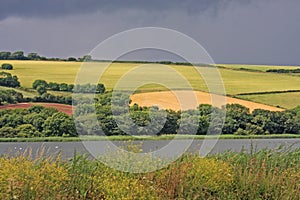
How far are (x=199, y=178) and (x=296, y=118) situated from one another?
529 inches

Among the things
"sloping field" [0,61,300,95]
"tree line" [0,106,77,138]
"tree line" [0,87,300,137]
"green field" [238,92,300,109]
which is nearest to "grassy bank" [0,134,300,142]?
"tree line" [0,87,300,137]

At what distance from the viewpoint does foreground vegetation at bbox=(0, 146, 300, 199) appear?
5418 millimetres

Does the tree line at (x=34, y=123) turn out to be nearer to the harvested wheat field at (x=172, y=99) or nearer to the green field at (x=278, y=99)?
the harvested wheat field at (x=172, y=99)

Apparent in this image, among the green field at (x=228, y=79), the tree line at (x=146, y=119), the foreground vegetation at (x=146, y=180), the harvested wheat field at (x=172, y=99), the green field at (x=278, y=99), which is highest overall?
the green field at (x=228, y=79)

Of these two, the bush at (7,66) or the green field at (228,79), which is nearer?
the green field at (228,79)

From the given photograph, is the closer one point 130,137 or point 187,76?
point 130,137

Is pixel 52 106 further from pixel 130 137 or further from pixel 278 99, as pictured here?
pixel 278 99

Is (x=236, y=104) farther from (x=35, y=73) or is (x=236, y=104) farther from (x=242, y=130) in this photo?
(x=35, y=73)

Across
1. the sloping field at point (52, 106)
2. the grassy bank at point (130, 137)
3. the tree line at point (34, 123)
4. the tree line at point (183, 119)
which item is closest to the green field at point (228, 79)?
the tree line at point (183, 119)

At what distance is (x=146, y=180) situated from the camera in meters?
6.03

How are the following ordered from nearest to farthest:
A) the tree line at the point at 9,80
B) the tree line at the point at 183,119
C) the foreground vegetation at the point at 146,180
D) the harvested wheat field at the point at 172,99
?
the foreground vegetation at the point at 146,180
the tree line at the point at 183,119
the harvested wheat field at the point at 172,99
the tree line at the point at 9,80

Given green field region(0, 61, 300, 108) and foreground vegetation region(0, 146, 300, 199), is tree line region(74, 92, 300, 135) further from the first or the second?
foreground vegetation region(0, 146, 300, 199)

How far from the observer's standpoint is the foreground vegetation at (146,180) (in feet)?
17.8

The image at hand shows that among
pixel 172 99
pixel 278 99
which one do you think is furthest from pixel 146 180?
pixel 278 99
